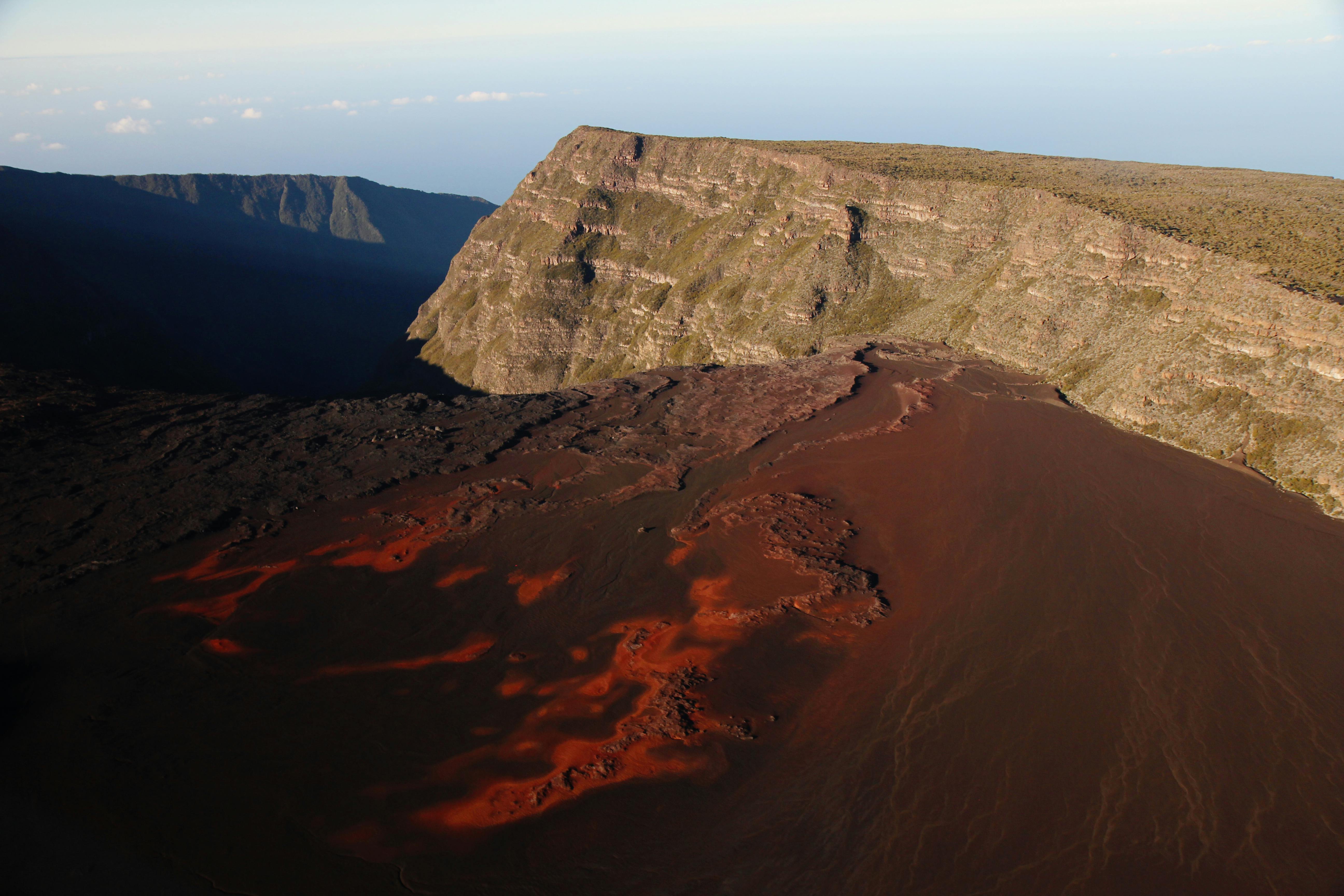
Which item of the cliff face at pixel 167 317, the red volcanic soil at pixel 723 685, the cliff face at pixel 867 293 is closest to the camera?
the red volcanic soil at pixel 723 685

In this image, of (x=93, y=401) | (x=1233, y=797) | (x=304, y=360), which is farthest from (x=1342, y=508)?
(x=304, y=360)

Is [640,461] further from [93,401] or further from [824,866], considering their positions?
[93,401]

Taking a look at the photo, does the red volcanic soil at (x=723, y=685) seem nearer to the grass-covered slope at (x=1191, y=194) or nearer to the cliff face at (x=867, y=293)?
the cliff face at (x=867, y=293)

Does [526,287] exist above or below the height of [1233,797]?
above

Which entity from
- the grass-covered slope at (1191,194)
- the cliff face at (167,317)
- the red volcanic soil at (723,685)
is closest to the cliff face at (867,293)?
the grass-covered slope at (1191,194)

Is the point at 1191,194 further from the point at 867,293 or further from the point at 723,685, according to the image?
the point at 723,685
